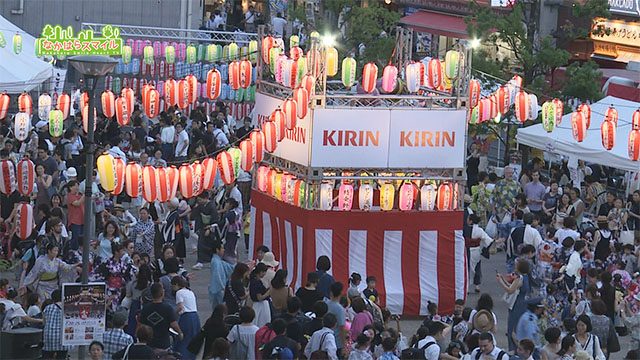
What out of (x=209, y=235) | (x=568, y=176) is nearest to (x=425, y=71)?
(x=209, y=235)

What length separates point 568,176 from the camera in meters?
28.8

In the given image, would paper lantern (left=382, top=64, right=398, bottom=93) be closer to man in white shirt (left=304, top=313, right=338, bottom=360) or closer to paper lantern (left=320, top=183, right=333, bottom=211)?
paper lantern (left=320, top=183, right=333, bottom=211)

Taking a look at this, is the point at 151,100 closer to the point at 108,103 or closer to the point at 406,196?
the point at 108,103

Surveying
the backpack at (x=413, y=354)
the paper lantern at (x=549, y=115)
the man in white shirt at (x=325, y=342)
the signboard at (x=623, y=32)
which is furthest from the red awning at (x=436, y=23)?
the backpack at (x=413, y=354)

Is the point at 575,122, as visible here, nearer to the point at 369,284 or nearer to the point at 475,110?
the point at 475,110

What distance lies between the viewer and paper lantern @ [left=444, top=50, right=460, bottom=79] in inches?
822

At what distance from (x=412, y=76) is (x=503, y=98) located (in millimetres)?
3279

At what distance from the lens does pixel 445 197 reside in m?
20.8

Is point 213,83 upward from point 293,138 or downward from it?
downward

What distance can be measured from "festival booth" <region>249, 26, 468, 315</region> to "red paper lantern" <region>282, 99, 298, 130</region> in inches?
0.8

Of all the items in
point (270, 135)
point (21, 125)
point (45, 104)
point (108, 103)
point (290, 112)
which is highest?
point (290, 112)

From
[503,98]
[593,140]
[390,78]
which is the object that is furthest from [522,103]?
[390,78]

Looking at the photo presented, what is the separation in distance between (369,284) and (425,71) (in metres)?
4.78

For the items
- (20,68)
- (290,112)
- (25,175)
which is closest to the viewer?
(290,112)
